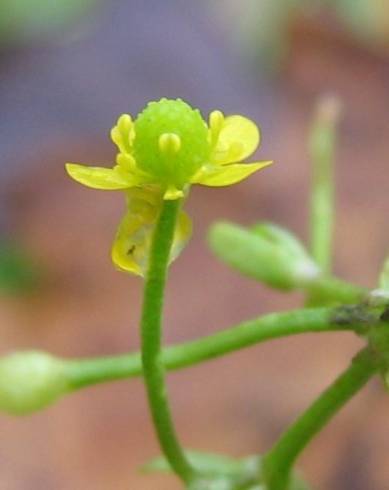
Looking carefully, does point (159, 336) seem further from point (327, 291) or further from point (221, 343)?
point (327, 291)

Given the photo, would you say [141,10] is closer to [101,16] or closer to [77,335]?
[101,16]

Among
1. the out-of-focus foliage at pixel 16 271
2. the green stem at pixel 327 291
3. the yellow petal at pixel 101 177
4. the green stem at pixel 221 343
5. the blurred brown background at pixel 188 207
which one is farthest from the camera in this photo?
the out-of-focus foliage at pixel 16 271

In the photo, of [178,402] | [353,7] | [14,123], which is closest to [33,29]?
[14,123]

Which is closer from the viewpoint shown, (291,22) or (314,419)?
(314,419)

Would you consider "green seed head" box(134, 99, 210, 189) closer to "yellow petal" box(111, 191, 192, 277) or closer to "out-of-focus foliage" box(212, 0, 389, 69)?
"yellow petal" box(111, 191, 192, 277)

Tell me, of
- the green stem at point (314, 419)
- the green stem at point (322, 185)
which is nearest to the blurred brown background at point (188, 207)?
the green stem at point (322, 185)

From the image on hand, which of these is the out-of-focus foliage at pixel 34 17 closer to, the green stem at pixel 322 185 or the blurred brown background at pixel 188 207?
the blurred brown background at pixel 188 207

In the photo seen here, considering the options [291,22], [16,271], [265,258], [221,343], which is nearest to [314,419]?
[221,343]

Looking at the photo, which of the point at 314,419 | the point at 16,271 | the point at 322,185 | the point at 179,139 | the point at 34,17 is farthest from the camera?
the point at 34,17
